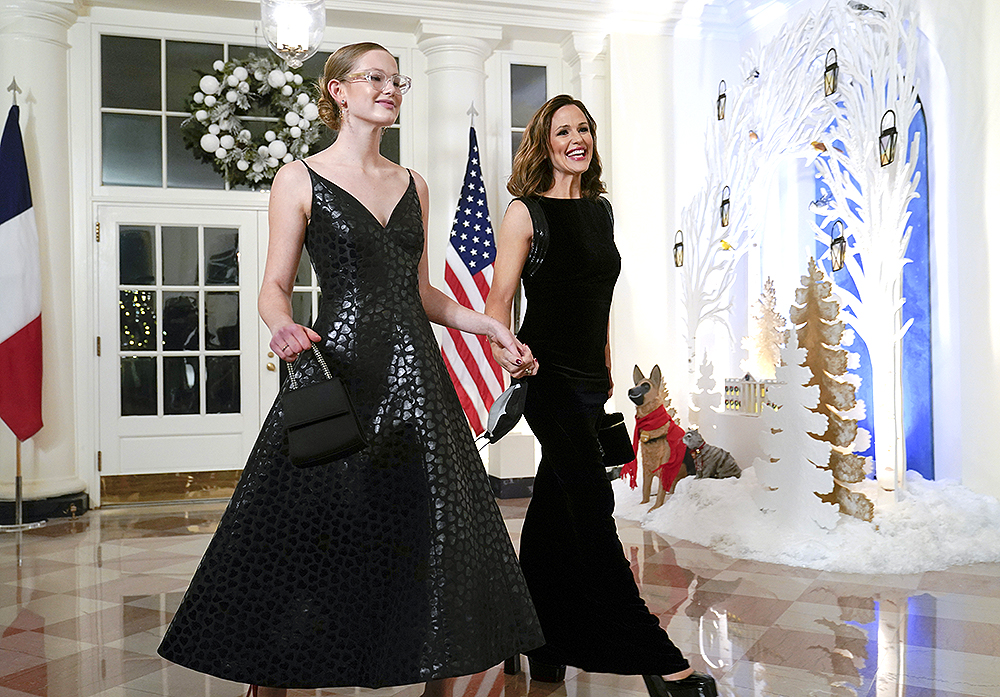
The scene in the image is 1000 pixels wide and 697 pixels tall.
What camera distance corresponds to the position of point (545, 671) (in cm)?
241

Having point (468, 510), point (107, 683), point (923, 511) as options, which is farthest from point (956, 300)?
point (107, 683)

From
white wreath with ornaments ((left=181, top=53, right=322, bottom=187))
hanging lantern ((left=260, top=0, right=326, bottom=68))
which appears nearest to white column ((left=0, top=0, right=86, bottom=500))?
white wreath with ornaments ((left=181, top=53, right=322, bottom=187))

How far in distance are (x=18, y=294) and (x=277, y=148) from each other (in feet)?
5.94

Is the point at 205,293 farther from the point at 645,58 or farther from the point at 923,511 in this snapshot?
the point at 923,511

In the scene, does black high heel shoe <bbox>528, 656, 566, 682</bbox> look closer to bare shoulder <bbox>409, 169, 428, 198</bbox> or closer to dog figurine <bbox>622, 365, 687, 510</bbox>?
bare shoulder <bbox>409, 169, 428, 198</bbox>

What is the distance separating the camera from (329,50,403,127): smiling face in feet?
5.95

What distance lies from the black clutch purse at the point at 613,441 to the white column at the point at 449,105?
400cm

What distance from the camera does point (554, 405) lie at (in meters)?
2.22

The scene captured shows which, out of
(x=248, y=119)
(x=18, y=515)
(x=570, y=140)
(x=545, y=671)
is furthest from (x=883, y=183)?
(x=18, y=515)

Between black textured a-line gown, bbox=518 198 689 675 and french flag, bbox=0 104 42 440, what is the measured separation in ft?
13.6

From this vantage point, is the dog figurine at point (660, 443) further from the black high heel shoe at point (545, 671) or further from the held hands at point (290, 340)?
the held hands at point (290, 340)

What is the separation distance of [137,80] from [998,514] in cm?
564

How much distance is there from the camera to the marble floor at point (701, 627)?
2436 mm

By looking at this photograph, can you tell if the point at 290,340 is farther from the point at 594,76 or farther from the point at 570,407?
the point at 594,76
